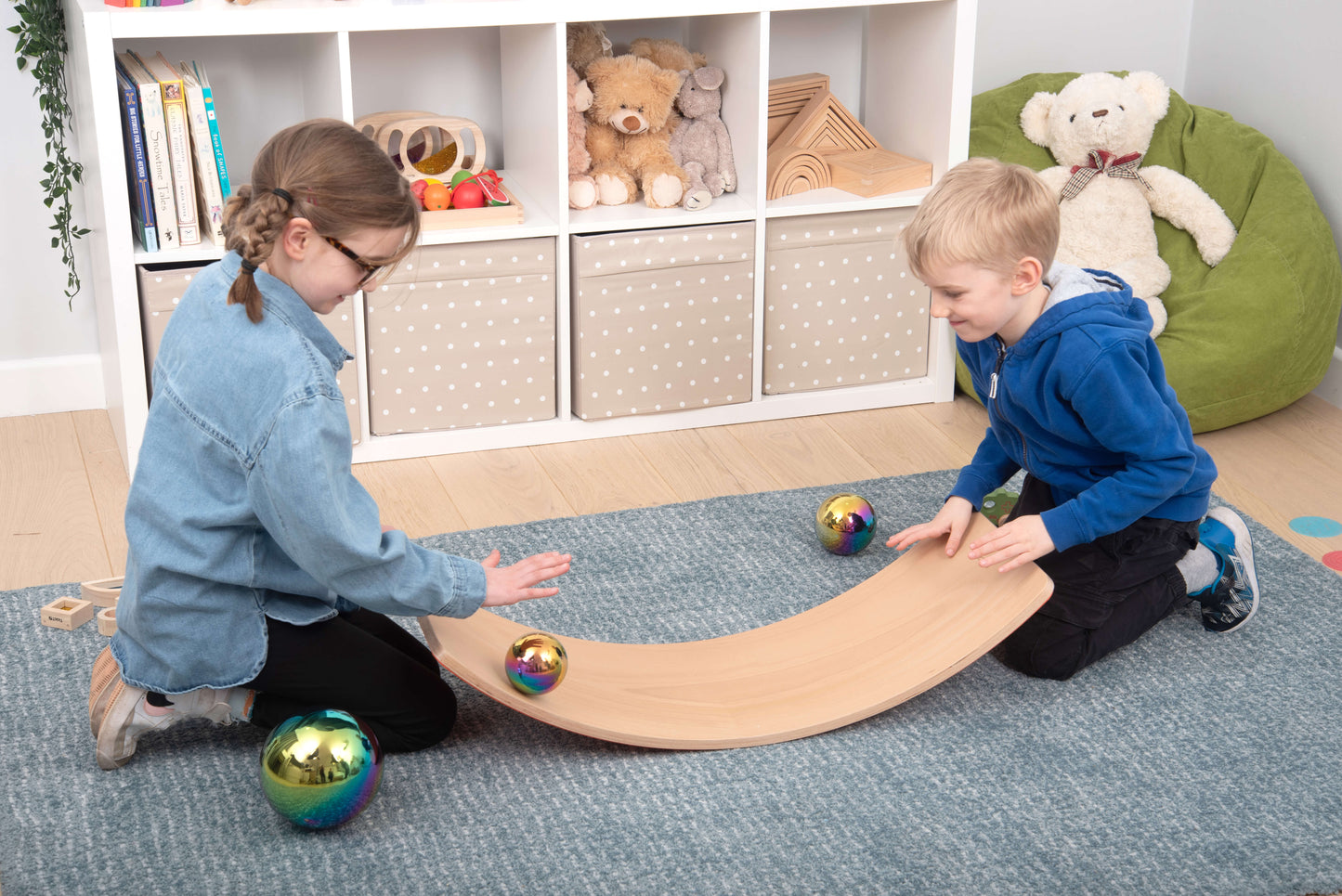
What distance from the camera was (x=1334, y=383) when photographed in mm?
2477

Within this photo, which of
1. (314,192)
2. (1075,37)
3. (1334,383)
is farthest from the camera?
(1075,37)

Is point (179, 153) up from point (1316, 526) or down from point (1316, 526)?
up

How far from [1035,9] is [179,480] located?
2.10 m

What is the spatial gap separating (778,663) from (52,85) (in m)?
1.52

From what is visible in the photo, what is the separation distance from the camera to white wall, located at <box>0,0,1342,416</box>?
229cm

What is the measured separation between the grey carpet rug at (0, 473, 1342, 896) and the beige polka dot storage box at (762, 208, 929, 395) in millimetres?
782

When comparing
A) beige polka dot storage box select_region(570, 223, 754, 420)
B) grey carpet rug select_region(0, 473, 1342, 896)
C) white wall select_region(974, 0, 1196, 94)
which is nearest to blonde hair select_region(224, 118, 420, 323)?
grey carpet rug select_region(0, 473, 1342, 896)

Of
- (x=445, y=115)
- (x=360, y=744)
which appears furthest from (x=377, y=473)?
(x=360, y=744)

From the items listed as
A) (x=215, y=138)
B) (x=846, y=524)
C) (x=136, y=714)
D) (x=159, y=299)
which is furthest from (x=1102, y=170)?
(x=136, y=714)

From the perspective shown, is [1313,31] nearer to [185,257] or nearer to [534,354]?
[534,354]

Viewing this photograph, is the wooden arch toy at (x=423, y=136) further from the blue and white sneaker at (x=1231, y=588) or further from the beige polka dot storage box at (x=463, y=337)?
the blue and white sneaker at (x=1231, y=588)

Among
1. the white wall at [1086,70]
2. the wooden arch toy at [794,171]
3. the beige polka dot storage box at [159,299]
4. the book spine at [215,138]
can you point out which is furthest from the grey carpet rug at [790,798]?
the wooden arch toy at [794,171]

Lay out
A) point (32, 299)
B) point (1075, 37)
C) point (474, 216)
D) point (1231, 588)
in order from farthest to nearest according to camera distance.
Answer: point (1075, 37) < point (32, 299) < point (474, 216) < point (1231, 588)

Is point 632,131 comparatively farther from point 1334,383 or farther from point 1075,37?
point 1334,383
